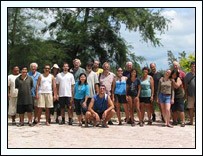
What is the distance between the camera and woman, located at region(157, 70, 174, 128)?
9.77m

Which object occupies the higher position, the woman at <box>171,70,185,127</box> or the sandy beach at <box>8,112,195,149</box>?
the woman at <box>171,70,185,127</box>

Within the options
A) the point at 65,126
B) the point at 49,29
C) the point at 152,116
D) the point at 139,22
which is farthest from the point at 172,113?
the point at 49,29

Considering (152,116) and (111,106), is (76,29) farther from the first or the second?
(111,106)

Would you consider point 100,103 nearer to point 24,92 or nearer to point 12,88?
point 24,92

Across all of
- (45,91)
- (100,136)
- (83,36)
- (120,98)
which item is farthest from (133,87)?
(83,36)

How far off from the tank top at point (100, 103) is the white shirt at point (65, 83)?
716mm

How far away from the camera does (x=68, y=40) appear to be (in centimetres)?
1722

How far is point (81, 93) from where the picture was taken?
9.55 metres

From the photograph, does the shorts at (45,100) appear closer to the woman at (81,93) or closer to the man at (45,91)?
the man at (45,91)

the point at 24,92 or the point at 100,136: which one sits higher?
the point at 24,92

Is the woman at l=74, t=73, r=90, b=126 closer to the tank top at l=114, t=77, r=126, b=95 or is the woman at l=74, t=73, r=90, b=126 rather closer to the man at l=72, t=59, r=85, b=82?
the man at l=72, t=59, r=85, b=82

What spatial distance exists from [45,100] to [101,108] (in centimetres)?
140

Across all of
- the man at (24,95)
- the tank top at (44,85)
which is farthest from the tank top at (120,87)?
the man at (24,95)

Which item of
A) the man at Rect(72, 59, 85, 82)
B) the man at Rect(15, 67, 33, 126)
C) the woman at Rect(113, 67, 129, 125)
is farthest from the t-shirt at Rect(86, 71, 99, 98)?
the man at Rect(15, 67, 33, 126)
